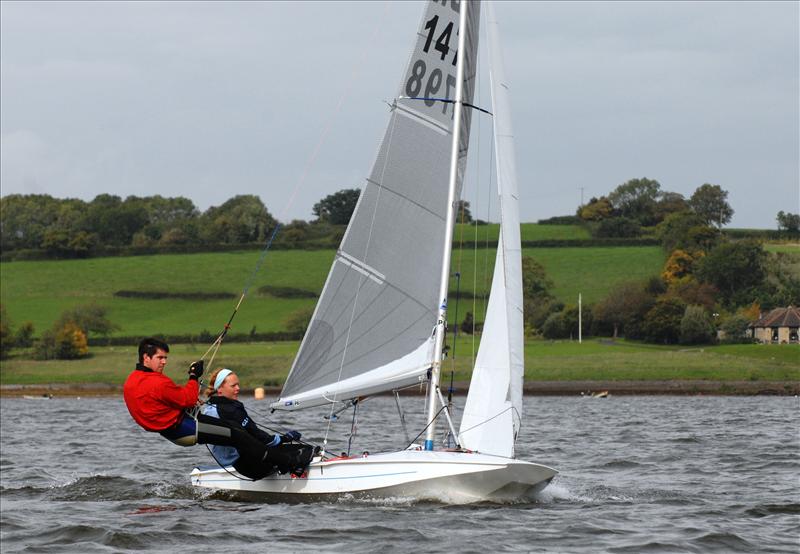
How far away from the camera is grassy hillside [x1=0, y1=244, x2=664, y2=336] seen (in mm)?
100688

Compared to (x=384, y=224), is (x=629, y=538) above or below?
below

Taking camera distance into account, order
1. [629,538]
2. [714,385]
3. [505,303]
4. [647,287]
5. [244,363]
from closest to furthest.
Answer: [629,538] → [505,303] → [714,385] → [244,363] → [647,287]

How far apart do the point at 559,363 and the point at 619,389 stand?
7837mm

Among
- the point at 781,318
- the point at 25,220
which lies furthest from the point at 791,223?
the point at 25,220

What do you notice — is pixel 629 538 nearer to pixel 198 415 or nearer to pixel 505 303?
pixel 505 303

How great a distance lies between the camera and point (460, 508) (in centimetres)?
1647

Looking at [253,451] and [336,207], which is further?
[336,207]

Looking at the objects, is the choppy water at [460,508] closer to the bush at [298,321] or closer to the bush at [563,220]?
the bush at [298,321]

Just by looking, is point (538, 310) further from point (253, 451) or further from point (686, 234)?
point (253, 451)

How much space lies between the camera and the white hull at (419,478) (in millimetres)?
16422

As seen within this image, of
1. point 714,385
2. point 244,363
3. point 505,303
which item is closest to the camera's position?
point 505,303

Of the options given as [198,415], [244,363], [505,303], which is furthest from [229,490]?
[244,363]

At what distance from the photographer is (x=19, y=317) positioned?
104000mm

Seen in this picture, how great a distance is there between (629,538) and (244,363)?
219ft
